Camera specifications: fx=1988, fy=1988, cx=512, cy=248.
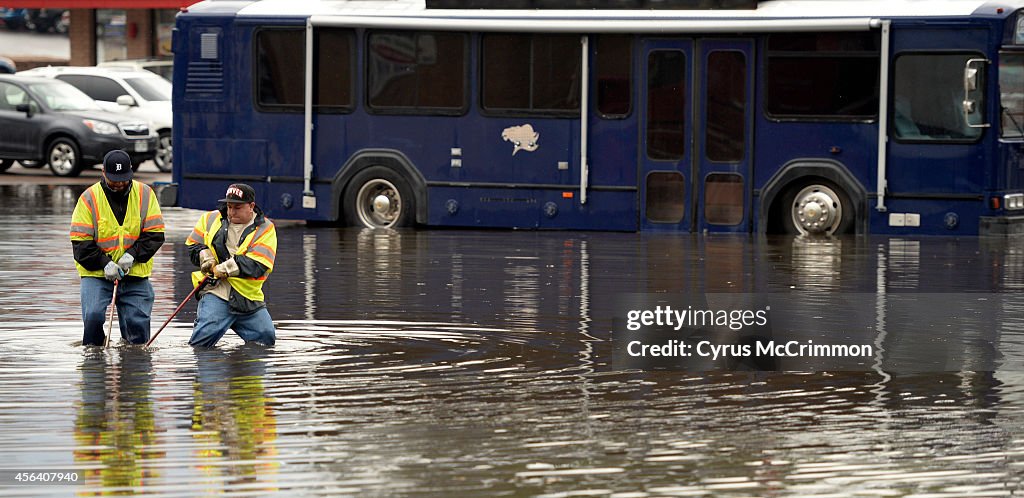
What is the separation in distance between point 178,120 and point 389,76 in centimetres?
238

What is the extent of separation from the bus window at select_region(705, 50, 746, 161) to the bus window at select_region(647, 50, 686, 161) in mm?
296

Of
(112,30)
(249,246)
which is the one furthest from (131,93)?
(249,246)

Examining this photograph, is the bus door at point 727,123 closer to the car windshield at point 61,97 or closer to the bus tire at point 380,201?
the bus tire at point 380,201

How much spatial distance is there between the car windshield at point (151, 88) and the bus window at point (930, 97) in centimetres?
1516

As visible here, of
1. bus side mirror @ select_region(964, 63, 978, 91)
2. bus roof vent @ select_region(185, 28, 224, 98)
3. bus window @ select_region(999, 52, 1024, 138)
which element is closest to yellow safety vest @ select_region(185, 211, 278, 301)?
bus side mirror @ select_region(964, 63, 978, 91)

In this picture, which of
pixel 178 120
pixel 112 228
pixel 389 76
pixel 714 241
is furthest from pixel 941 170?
pixel 112 228

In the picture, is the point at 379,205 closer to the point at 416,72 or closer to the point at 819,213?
the point at 416,72

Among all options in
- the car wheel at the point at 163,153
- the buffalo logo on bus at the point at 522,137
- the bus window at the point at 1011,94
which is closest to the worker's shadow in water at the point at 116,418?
the buffalo logo on bus at the point at 522,137

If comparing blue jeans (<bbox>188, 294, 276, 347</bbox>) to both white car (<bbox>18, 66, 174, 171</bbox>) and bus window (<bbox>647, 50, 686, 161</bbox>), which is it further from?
white car (<bbox>18, 66, 174, 171</bbox>)

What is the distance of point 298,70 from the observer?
2114cm

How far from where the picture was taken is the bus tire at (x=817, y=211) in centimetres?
1967

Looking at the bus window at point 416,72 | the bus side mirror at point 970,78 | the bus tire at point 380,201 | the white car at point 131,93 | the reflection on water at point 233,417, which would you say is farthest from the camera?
the white car at point 131,93

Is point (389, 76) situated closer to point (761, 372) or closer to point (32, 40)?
point (761, 372)

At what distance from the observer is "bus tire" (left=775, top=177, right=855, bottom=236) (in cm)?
1967
